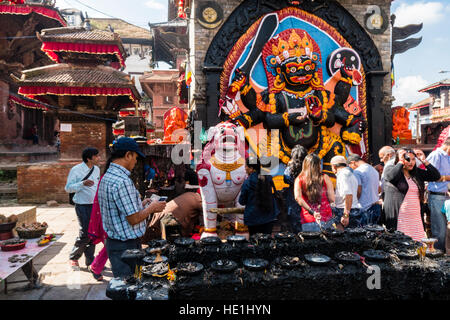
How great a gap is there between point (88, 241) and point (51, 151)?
17.1 metres

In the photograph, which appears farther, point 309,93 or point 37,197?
point 37,197

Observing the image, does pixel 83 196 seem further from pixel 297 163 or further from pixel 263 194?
pixel 297 163

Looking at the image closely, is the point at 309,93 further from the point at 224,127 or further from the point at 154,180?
the point at 154,180

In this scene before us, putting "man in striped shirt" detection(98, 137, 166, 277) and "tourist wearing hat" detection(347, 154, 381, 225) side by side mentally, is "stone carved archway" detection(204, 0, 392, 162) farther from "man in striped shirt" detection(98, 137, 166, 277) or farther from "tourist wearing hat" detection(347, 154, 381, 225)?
"man in striped shirt" detection(98, 137, 166, 277)

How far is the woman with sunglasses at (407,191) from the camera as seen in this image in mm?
3512

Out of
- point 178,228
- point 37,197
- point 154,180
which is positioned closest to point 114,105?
point 37,197

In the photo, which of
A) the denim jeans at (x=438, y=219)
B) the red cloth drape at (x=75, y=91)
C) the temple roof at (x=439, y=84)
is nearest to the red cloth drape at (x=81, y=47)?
the red cloth drape at (x=75, y=91)

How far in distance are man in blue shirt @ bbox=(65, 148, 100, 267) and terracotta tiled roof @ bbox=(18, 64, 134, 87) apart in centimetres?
566

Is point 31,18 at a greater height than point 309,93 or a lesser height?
greater

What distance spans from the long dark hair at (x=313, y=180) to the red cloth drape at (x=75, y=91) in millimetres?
7493

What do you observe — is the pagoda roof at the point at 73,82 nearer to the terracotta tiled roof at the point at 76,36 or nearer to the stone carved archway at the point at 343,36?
the terracotta tiled roof at the point at 76,36

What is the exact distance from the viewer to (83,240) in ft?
13.1

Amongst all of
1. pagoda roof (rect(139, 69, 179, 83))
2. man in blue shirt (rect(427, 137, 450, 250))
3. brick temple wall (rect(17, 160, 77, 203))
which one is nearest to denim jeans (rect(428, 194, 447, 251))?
man in blue shirt (rect(427, 137, 450, 250))
